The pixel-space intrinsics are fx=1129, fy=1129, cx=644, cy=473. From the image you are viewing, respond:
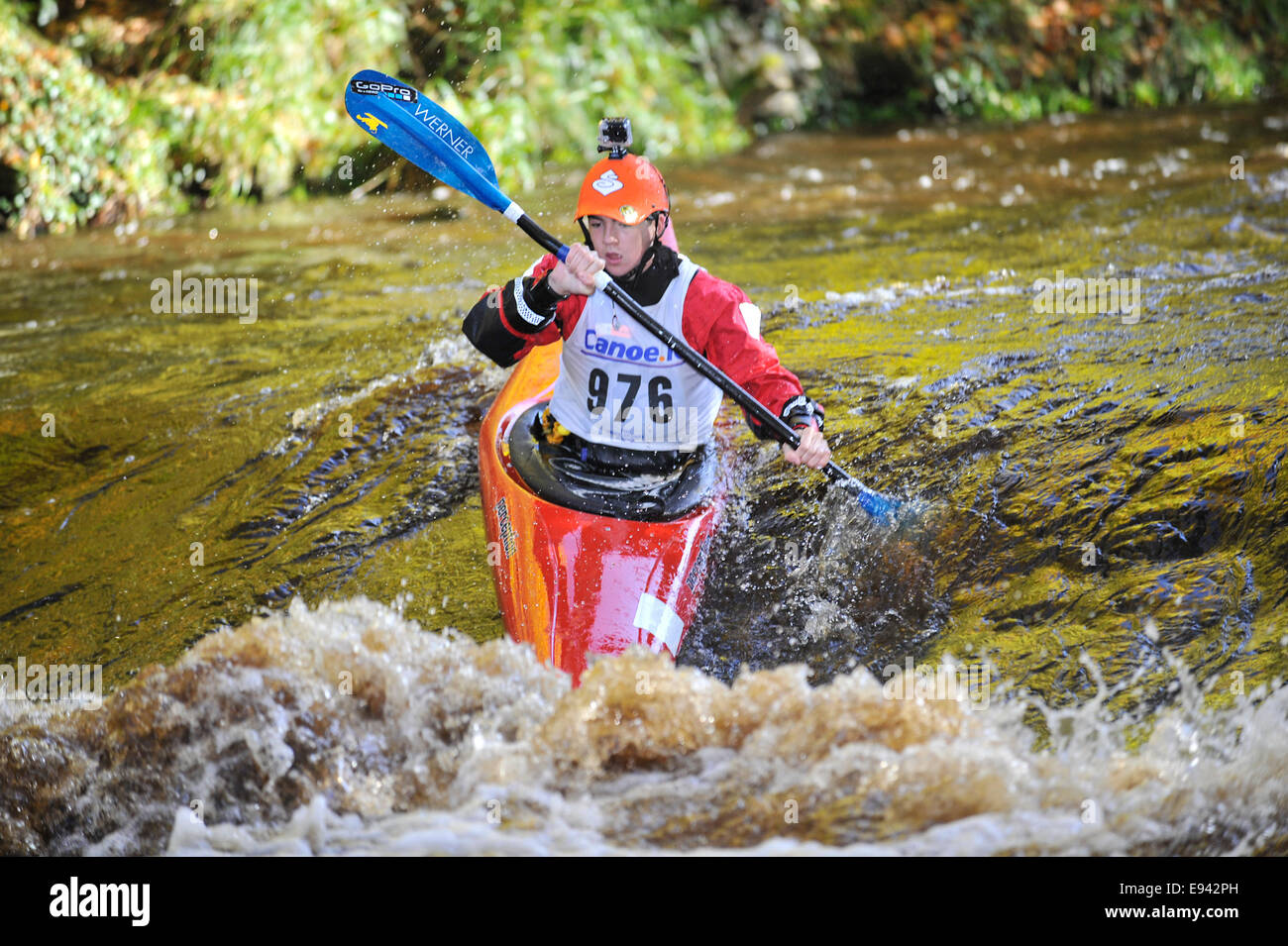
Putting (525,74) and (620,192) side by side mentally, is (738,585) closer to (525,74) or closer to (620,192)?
(620,192)

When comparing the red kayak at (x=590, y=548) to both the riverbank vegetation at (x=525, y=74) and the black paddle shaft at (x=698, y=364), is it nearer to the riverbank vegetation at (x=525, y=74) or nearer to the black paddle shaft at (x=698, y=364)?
the black paddle shaft at (x=698, y=364)

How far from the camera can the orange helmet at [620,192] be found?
3254mm

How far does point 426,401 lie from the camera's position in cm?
474

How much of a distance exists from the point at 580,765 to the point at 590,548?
0.80 metres

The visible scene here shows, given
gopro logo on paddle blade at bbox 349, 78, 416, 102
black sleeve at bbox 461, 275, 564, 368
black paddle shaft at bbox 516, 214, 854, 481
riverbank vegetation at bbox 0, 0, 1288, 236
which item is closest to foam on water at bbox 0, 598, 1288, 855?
black paddle shaft at bbox 516, 214, 854, 481

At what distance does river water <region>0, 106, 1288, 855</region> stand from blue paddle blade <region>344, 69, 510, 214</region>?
3.68 feet

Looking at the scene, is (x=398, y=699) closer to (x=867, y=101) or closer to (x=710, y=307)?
(x=710, y=307)

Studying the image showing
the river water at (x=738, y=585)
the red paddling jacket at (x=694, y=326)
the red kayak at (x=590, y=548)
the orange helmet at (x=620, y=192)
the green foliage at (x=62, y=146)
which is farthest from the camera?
the green foliage at (x=62, y=146)

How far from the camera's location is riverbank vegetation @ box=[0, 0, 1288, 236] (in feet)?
27.8

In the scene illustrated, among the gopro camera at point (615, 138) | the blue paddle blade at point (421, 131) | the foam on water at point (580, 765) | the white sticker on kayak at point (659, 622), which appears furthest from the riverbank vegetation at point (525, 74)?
the foam on water at point (580, 765)

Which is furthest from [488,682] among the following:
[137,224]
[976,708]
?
[137,224]

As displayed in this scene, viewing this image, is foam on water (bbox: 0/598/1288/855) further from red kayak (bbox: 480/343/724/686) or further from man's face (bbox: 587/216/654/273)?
man's face (bbox: 587/216/654/273)

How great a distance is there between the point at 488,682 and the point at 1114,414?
244 centimetres

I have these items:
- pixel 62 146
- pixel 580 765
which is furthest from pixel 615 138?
pixel 62 146
